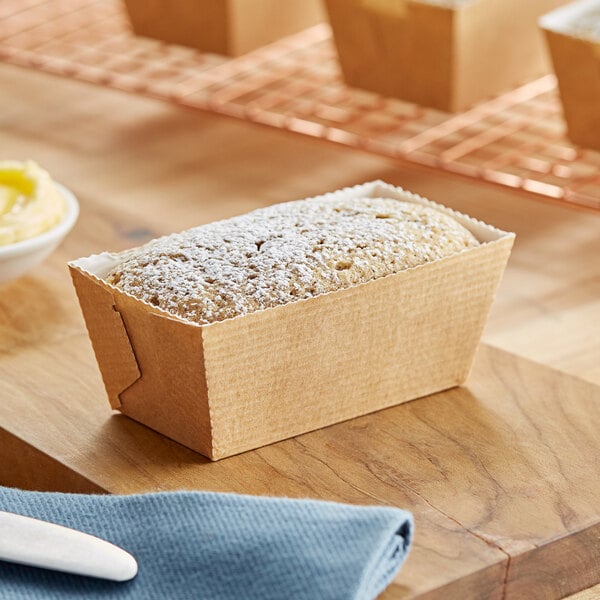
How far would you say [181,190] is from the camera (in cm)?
118

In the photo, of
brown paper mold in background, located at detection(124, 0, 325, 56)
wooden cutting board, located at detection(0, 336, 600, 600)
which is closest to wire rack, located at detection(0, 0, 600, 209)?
brown paper mold in background, located at detection(124, 0, 325, 56)

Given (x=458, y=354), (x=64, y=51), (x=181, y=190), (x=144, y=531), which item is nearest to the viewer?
(x=144, y=531)

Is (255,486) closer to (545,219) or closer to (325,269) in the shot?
(325,269)

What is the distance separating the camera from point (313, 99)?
1.29m

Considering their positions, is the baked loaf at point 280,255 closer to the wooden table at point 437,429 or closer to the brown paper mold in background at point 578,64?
the wooden table at point 437,429

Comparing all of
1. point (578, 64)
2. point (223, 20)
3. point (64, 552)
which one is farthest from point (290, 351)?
point (223, 20)

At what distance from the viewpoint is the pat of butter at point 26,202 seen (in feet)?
2.98

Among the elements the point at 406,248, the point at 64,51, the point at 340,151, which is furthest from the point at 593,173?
the point at 64,51

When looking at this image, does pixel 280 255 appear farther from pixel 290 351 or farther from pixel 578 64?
pixel 578 64

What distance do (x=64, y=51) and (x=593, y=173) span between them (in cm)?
68

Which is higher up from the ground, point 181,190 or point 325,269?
point 325,269

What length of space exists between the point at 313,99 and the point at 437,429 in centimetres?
62

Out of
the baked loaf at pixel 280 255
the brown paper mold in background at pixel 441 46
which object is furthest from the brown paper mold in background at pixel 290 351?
the brown paper mold in background at pixel 441 46

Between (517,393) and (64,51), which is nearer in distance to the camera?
(517,393)
